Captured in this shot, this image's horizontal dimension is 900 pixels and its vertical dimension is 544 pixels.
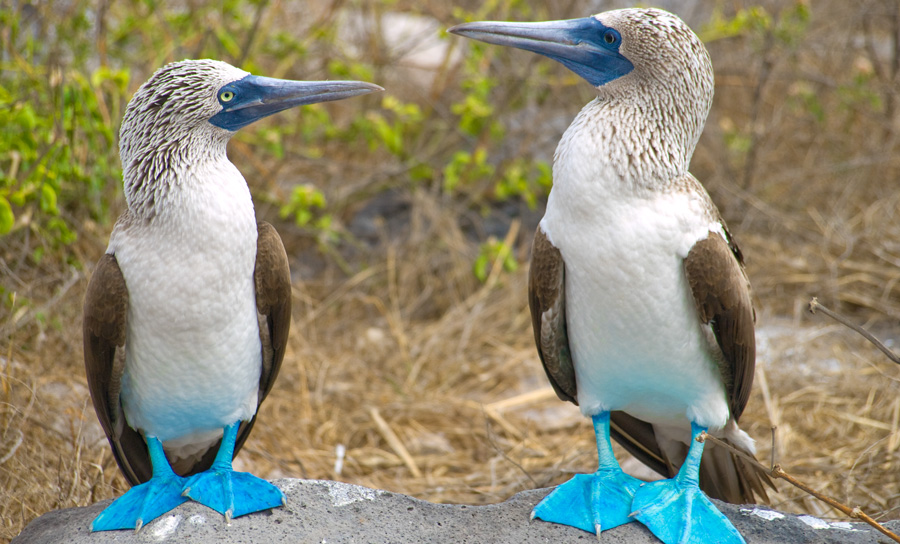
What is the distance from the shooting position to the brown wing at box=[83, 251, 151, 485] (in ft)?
7.43

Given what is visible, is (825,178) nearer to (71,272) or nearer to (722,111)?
(722,111)

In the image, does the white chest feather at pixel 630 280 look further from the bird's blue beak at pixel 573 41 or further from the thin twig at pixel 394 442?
the thin twig at pixel 394 442

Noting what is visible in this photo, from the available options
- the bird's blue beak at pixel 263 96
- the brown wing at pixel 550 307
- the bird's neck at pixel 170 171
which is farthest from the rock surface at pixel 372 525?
the bird's blue beak at pixel 263 96

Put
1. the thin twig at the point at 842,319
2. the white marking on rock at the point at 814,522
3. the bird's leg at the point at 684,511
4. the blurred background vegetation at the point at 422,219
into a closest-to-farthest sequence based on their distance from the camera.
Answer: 1. the thin twig at the point at 842,319
2. the bird's leg at the point at 684,511
3. the white marking on rock at the point at 814,522
4. the blurred background vegetation at the point at 422,219

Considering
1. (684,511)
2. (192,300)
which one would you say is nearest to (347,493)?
(192,300)

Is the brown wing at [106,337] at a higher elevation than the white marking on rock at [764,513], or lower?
higher


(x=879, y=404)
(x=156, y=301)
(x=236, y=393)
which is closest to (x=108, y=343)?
(x=156, y=301)

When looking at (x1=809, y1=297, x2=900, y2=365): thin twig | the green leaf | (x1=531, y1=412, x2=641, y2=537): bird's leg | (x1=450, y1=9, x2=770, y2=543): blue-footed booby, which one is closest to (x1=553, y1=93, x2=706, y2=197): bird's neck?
(x1=450, y1=9, x2=770, y2=543): blue-footed booby

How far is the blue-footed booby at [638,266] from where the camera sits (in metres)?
2.25

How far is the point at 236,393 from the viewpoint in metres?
2.42

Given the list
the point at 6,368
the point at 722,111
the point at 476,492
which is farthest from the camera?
the point at 722,111

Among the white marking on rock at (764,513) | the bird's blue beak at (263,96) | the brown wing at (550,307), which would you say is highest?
the bird's blue beak at (263,96)

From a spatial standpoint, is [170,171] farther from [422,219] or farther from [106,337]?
[422,219]

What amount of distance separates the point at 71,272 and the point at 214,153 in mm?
1799
